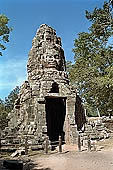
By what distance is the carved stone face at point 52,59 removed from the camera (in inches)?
758

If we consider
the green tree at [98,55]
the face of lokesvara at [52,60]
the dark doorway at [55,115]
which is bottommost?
the dark doorway at [55,115]

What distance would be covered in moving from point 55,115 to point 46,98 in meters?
3.03

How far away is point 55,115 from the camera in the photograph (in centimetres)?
1972

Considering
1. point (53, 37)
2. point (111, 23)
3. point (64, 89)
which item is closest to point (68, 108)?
point (64, 89)

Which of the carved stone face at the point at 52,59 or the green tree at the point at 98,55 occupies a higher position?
the carved stone face at the point at 52,59

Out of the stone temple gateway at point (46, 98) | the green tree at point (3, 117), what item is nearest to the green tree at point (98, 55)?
the stone temple gateway at point (46, 98)

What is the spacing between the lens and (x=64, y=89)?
17.4 metres

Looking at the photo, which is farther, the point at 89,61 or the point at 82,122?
the point at 82,122

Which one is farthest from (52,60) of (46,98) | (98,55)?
(98,55)

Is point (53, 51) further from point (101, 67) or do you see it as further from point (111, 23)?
point (111, 23)

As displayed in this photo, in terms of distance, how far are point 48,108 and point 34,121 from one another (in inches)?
147

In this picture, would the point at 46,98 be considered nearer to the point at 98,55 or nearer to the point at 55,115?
the point at 55,115

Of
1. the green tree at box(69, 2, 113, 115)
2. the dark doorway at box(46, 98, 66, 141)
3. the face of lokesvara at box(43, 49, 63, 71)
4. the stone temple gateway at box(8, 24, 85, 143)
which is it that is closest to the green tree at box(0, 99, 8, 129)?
the stone temple gateway at box(8, 24, 85, 143)

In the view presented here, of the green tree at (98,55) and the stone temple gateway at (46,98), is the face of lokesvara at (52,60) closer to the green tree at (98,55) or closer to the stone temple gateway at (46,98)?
the stone temple gateway at (46,98)
